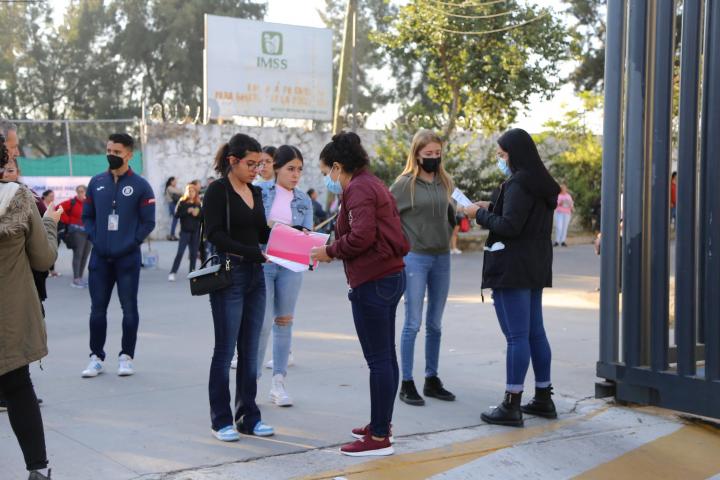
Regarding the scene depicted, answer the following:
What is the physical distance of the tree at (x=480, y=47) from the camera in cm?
2228

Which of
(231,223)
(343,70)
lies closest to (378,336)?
(231,223)

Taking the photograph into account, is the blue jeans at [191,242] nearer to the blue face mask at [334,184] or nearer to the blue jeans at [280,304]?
the blue jeans at [280,304]

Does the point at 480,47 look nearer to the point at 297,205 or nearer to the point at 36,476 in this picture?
the point at 297,205

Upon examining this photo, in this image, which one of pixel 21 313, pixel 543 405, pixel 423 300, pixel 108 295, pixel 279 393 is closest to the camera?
pixel 21 313

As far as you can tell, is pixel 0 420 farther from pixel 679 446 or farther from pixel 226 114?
pixel 226 114

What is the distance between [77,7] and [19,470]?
4315cm

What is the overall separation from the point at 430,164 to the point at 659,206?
1572 mm

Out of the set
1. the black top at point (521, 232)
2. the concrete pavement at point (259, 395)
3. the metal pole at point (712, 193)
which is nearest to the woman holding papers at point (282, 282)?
the concrete pavement at point (259, 395)

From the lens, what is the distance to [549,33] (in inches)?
909

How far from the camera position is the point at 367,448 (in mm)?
5090

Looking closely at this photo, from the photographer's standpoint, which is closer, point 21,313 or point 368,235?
point 21,313

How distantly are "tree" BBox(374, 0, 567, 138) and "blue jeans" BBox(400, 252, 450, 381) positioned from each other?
1606 centimetres

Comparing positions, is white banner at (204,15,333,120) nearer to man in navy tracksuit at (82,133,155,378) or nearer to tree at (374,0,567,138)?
tree at (374,0,567,138)

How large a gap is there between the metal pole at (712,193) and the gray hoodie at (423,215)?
1782 mm
